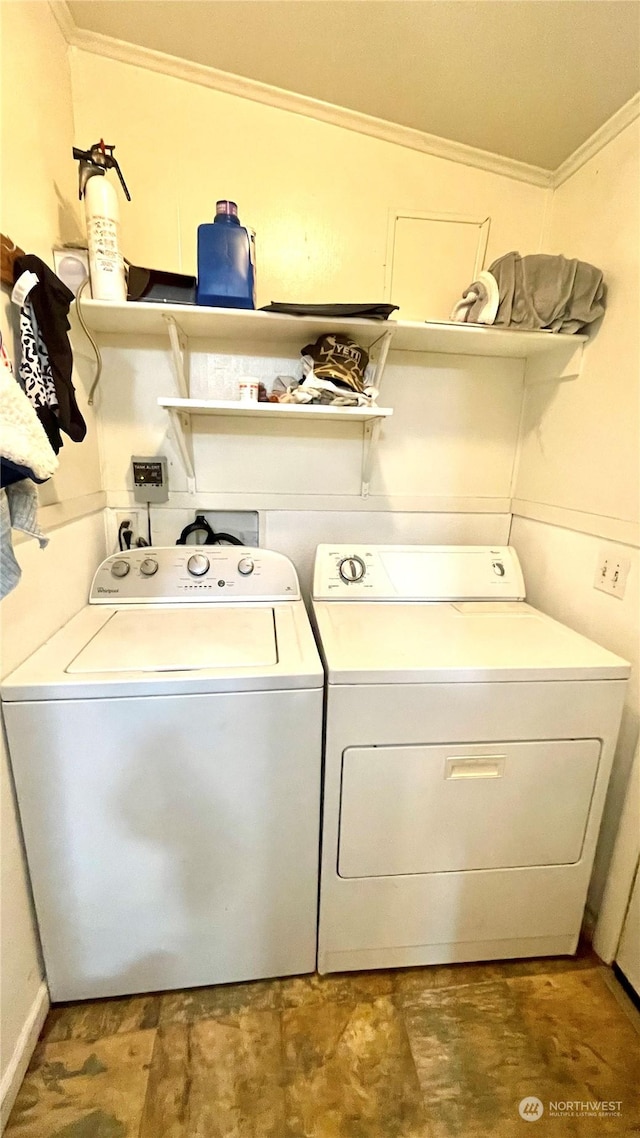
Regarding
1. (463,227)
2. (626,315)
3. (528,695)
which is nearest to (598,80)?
(463,227)

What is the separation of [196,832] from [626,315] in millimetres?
1739

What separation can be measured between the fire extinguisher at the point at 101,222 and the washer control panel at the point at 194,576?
2.39 feet

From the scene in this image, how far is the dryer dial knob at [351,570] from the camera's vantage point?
1658 millimetres

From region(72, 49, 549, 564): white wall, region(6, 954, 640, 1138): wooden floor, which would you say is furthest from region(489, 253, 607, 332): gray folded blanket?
region(6, 954, 640, 1138): wooden floor

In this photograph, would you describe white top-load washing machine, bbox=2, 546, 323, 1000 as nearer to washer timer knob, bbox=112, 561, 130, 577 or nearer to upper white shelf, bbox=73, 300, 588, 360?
washer timer knob, bbox=112, 561, 130, 577

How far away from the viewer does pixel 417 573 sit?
5.60 feet

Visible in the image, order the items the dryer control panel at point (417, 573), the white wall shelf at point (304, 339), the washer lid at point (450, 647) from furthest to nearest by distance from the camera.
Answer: the dryer control panel at point (417, 573)
the white wall shelf at point (304, 339)
the washer lid at point (450, 647)

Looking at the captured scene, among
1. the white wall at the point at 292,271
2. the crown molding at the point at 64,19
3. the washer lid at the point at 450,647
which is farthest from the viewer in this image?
the white wall at the point at 292,271

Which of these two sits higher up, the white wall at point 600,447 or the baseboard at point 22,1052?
the white wall at point 600,447

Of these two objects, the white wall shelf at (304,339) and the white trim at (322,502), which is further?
the white trim at (322,502)

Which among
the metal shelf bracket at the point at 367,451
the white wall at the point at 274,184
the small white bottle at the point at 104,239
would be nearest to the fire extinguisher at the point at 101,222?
the small white bottle at the point at 104,239

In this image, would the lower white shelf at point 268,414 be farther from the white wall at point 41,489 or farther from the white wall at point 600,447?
the white wall at point 600,447

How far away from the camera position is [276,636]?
4.30ft

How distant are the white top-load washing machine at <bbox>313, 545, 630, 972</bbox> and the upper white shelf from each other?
2.82 feet
